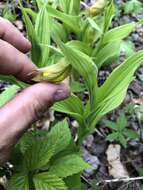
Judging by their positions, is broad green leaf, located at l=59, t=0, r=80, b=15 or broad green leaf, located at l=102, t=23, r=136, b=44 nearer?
broad green leaf, located at l=102, t=23, r=136, b=44

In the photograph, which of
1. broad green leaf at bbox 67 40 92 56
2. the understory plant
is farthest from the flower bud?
broad green leaf at bbox 67 40 92 56

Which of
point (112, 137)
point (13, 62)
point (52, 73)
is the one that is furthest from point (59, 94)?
point (112, 137)

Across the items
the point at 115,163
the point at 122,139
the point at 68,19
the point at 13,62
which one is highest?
the point at 13,62

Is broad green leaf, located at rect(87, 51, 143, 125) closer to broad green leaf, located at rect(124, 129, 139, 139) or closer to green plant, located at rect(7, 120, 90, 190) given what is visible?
green plant, located at rect(7, 120, 90, 190)

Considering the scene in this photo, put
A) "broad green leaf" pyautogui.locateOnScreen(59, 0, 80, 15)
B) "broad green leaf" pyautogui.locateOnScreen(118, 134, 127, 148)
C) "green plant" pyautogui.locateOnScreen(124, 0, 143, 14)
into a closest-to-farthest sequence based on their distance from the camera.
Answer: "broad green leaf" pyautogui.locateOnScreen(118, 134, 127, 148) → "broad green leaf" pyautogui.locateOnScreen(59, 0, 80, 15) → "green plant" pyautogui.locateOnScreen(124, 0, 143, 14)

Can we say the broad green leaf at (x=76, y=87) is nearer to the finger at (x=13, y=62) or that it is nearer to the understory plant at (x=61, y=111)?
the understory plant at (x=61, y=111)

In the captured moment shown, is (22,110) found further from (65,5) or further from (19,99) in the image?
(65,5)

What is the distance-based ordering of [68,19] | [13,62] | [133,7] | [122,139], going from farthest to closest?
[133,7] < [68,19] < [122,139] < [13,62]

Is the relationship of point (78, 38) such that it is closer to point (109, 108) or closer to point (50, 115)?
point (50, 115)
